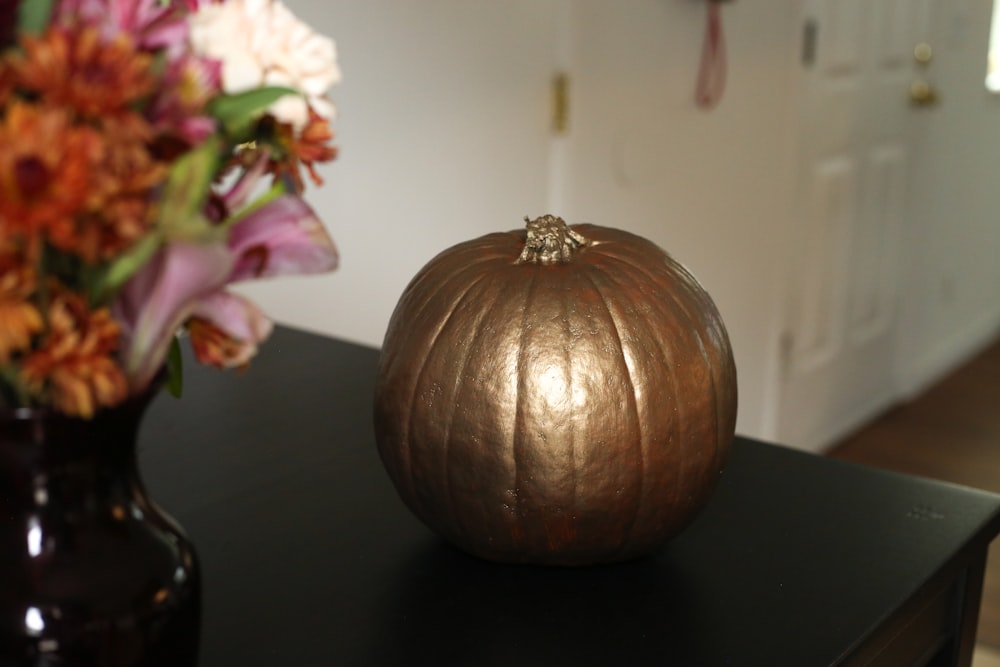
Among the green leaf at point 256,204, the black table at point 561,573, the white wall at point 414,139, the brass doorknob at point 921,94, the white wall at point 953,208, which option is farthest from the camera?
the white wall at point 953,208

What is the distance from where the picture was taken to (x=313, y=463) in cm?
90

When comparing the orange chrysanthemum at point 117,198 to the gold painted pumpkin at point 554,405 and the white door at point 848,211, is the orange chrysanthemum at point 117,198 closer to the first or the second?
the gold painted pumpkin at point 554,405

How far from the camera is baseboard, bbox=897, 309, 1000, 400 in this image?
379 centimetres

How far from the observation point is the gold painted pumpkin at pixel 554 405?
0.70 m

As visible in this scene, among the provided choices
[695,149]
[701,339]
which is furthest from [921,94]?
[701,339]

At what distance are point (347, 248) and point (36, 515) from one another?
137 cm

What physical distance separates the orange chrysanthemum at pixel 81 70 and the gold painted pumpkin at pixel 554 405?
1.18 ft

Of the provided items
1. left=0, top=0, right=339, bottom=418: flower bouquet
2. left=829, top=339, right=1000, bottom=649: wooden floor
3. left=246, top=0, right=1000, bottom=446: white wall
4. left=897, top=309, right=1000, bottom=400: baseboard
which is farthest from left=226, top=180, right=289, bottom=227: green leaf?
left=897, top=309, right=1000, bottom=400: baseboard

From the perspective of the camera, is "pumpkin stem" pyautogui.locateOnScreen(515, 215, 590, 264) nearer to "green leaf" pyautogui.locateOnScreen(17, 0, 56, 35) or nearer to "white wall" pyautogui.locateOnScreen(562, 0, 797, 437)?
"green leaf" pyautogui.locateOnScreen(17, 0, 56, 35)

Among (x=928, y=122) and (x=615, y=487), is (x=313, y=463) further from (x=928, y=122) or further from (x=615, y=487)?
(x=928, y=122)

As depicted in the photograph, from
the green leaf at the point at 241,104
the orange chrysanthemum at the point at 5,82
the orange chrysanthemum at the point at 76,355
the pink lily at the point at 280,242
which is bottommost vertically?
the orange chrysanthemum at the point at 76,355

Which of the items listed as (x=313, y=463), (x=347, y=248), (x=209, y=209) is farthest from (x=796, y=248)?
(x=209, y=209)

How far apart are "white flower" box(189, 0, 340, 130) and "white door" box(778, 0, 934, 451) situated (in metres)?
2.66

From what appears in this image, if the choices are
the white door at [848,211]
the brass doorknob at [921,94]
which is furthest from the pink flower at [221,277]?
the brass doorknob at [921,94]
